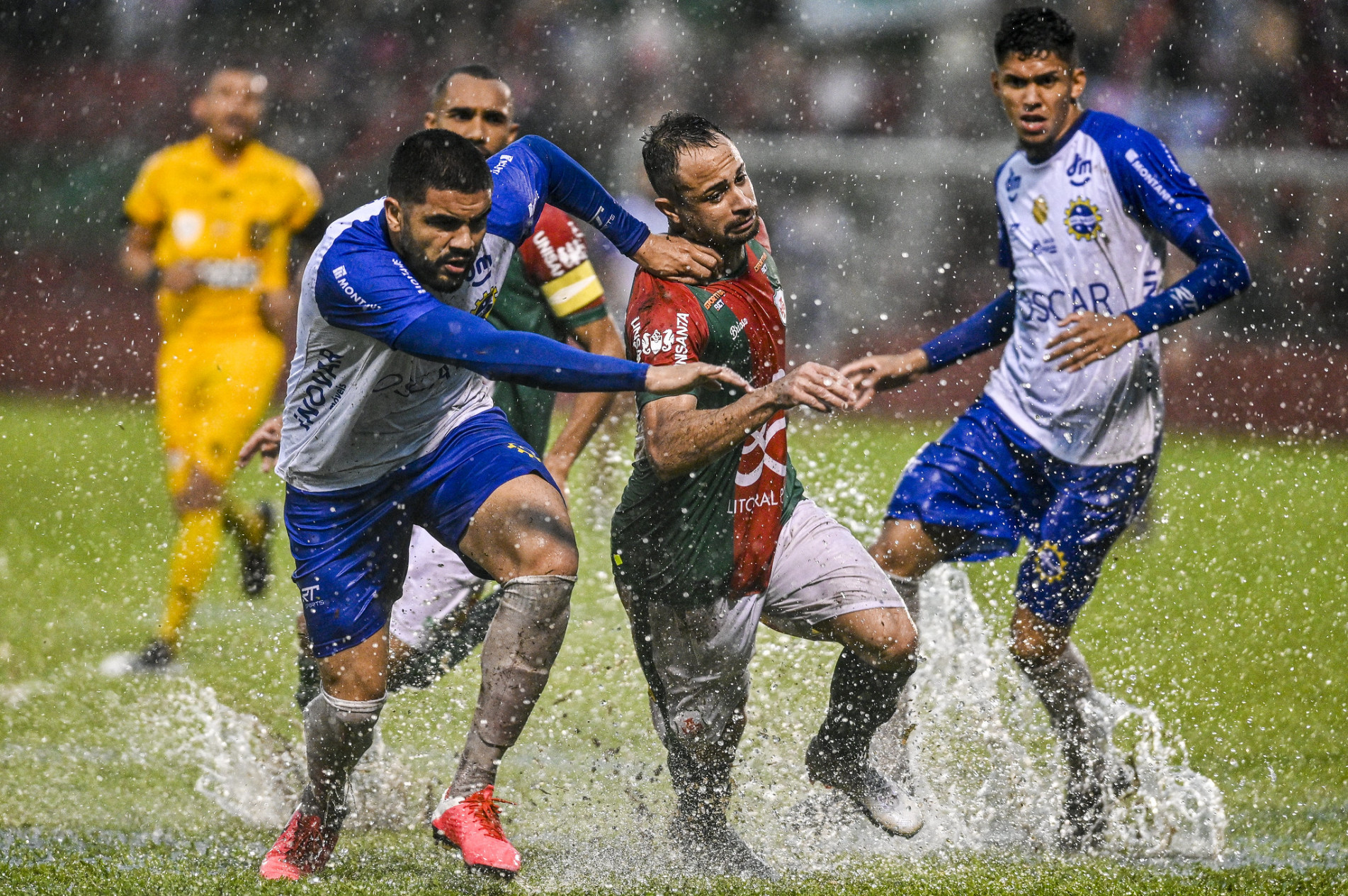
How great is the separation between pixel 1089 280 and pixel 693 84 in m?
12.2

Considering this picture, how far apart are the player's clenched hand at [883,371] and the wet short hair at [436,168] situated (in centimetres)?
121

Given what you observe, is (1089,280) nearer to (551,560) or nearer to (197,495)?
(551,560)

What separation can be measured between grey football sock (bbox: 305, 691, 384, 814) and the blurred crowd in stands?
11389mm

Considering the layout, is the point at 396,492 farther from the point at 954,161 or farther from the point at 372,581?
the point at 954,161

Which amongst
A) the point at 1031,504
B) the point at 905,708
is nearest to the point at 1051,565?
the point at 1031,504

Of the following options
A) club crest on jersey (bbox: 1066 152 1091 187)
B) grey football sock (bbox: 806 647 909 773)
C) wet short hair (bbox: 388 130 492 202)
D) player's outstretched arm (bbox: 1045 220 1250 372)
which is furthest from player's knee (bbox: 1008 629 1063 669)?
wet short hair (bbox: 388 130 492 202)

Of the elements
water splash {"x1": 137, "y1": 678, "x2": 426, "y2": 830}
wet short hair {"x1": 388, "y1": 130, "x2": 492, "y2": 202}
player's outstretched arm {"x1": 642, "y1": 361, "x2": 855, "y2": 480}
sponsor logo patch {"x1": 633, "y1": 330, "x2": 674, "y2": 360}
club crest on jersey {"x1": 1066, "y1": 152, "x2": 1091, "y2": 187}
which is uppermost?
club crest on jersey {"x1": 1066, "y1": 152, "x2": 1091, "y2": 187}

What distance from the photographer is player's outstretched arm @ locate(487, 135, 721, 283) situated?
4066mm

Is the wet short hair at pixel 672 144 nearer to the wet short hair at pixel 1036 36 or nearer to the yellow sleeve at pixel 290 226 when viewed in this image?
the wet short hair at pixel 1036 36

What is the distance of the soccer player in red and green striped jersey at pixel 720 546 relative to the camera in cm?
403

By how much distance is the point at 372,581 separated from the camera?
4188 mm

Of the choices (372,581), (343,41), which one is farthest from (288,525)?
(343,41)

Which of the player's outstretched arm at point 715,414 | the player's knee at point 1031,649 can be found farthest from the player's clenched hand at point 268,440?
the player's knee at point 1031,649

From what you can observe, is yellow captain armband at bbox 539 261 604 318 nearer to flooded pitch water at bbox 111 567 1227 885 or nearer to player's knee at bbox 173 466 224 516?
flooded pitch water at bbox 111 567 1227 885
